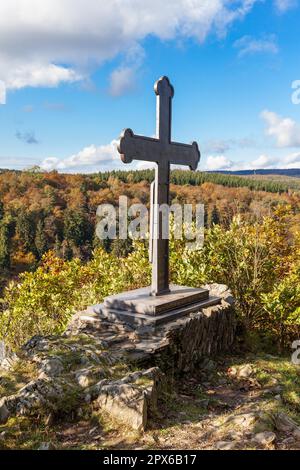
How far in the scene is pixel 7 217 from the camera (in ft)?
188

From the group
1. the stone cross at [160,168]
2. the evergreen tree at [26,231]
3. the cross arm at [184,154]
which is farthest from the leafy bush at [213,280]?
the evergreen tree at [26,231]

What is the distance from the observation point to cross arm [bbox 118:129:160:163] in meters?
5.79

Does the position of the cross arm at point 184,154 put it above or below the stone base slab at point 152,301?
above

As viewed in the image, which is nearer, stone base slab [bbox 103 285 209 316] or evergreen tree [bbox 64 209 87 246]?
stone base slab [bbox 103 285 209 316]

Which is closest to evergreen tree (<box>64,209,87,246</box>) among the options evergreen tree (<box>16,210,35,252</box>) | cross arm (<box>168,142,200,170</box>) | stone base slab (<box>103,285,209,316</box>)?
evergreen tree (<box>16,210,35,252</box>)

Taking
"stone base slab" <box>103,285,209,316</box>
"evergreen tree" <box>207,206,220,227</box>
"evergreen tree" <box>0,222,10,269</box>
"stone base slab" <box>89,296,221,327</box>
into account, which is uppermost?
"evergreen tree" <box>207,206,220,227</box>

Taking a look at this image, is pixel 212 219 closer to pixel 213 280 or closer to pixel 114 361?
pixel 213 280

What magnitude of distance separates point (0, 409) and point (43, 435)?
49 centimetres

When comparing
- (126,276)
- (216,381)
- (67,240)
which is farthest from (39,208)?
(216,381)

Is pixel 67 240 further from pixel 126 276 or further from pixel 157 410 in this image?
pixel 157 410

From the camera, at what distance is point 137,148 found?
604 cm

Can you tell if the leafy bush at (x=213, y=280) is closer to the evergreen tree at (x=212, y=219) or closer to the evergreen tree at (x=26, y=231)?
→ the evergreen tree at (x=212, y=219)

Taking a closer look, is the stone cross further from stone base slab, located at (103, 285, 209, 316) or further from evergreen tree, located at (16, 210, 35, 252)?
evergreen tree, located at (16, 210, 35, 252)

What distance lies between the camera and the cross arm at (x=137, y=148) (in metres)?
5.79
